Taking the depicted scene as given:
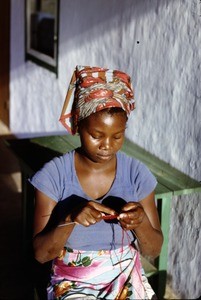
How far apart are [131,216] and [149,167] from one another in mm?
1292

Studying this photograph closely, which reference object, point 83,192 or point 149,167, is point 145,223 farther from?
point 149,167

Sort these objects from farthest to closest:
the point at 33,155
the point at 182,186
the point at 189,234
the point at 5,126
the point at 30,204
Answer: the point at 5,126 < the point at 30,204 < the point at 33,155 < the point at 189,234 < the point at 182,186

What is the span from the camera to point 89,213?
1.99m

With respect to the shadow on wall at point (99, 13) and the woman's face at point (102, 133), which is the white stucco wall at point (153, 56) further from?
the woman's face at point (102, 133)

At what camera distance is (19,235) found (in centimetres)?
433

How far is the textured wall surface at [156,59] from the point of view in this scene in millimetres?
2949

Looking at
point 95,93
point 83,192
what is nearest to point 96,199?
point 83,192

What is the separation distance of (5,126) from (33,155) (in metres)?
4.36

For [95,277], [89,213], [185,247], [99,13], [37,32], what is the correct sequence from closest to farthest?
1. [89,213]
2. [95,277]
3. [185,247]
4. [99,13]
5. [37,32]

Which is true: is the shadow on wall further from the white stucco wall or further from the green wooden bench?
the green wooden bench

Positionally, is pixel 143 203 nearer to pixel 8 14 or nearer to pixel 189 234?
pixel 189 234

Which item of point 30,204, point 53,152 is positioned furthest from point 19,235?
point 53,152

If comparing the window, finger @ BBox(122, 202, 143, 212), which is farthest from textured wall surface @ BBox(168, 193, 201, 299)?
the window

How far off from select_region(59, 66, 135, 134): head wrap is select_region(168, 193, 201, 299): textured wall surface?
3.74 feet
